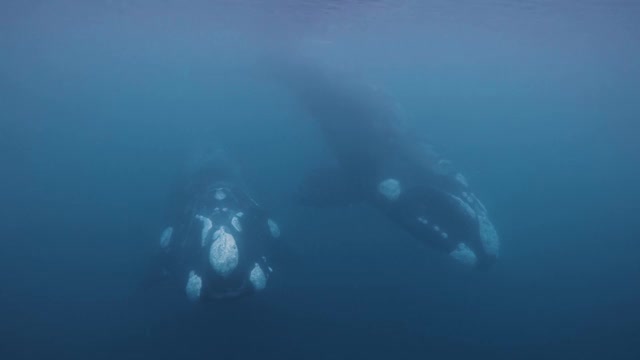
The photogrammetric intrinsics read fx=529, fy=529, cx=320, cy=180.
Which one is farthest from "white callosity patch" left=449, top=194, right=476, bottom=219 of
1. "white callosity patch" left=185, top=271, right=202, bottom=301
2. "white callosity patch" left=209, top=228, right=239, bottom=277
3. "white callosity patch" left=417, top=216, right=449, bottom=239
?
"white callosity patch" left=185, top=271, right=202, bottom=301

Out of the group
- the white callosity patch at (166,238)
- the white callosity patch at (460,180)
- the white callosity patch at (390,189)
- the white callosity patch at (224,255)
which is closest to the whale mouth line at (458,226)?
the white callosity patch at (460,180)

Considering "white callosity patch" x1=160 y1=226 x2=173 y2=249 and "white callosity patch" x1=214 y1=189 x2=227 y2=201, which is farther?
"white callosity patch" x1=214 y1=189 x2=227 y2=201

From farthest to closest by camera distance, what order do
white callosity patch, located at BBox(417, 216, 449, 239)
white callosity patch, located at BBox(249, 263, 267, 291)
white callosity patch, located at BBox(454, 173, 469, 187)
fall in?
white callosity patch, located at BBox(454, 173, 469, 187), white callosity patch, located at BBox(417, 216, 449, 239), white callosity patch, located at BBox(249, 263, 267, 291)

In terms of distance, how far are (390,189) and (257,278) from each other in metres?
4.37

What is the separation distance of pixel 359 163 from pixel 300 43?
21285 mm

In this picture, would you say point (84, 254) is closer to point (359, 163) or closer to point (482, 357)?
point (359, 163)

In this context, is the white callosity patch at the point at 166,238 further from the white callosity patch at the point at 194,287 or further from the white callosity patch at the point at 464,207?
the white callosity patch at the point at 464,207

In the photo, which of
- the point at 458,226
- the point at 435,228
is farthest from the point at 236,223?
the point at 458,226

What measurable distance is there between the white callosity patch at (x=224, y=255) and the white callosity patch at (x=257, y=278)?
19.8 inches

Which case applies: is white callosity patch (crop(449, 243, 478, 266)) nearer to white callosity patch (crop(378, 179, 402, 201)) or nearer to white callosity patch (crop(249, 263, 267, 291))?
white callosity patch (crop(378, 179, 402, 201))

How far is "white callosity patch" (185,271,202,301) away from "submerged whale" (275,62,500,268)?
4867 mm

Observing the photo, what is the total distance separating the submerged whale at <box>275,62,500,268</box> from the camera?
1252 centimetres

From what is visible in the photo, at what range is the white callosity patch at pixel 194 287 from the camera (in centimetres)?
1043

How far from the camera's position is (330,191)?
1465 cm
